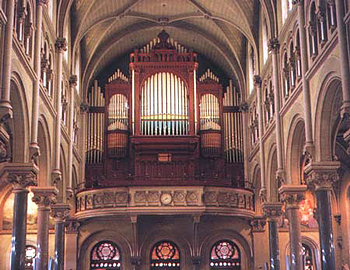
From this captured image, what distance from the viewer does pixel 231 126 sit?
39031 millimetres

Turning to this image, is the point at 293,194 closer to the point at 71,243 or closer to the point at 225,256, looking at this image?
the point at 225,256

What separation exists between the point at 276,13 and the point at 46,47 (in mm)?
10828

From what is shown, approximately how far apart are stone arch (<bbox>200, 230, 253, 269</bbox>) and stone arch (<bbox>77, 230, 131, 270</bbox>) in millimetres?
4446

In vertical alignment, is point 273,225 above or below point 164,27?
below

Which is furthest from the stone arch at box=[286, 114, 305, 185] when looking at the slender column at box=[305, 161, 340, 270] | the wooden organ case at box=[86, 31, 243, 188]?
the wooden organ case at box=[86, 31, 243, 188]

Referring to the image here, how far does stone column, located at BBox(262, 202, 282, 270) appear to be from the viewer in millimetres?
29906

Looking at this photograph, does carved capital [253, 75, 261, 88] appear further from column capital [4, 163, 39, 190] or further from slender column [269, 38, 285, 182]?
column capital [4, 163, 39, 190]

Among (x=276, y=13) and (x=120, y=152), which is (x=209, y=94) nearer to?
(x=120, y=152)

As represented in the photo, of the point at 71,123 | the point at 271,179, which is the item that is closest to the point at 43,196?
the point at 71,123

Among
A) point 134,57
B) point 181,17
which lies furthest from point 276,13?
point 134,57

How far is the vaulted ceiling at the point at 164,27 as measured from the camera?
34.0 meters

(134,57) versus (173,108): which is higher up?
(134,57)

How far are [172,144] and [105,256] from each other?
7.79m

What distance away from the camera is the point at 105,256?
121 feet
